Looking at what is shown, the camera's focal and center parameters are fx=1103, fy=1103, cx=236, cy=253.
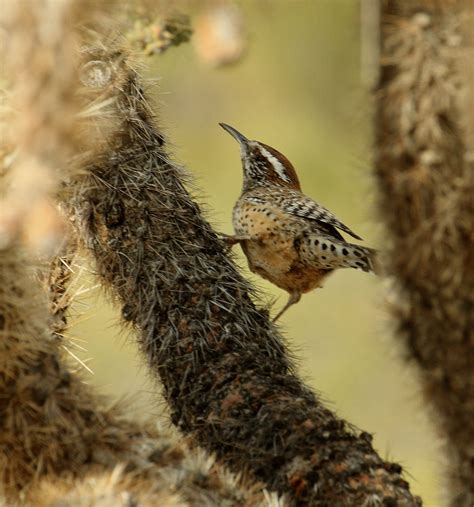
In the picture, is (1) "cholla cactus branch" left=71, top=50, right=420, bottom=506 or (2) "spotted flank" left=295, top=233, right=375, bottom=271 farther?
(2) "spotted flank" left=295, top=233, right=375, bottom=271

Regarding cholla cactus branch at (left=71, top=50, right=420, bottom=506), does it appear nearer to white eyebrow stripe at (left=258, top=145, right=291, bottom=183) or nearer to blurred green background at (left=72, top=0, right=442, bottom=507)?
white eyebrow stripe at (left=258, top=145, right=291, bottom=183)

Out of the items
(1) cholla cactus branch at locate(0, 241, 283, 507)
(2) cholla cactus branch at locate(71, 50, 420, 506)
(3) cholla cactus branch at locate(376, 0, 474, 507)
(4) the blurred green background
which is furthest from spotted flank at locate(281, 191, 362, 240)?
(4) the blurred green background

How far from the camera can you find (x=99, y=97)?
7.44 ft

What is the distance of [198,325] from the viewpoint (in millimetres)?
2852

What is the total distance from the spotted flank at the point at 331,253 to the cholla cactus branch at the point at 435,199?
125 cm

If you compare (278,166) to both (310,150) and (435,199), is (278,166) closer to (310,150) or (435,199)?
(435,199)

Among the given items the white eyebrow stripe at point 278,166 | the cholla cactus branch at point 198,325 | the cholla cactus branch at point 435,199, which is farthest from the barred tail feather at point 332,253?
the cholla cactus branch at point 435,199

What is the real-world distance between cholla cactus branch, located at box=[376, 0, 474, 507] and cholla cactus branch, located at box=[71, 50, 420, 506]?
2.24m

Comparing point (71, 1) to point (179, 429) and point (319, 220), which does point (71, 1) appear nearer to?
point (179, 429)

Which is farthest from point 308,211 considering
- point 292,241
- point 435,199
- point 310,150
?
point 310,150

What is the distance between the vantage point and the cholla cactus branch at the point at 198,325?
8.65 ft

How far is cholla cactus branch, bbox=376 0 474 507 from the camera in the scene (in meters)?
5.01

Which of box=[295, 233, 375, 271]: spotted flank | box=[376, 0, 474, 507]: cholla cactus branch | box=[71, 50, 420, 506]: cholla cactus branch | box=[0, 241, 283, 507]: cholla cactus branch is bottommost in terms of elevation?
box=[0, 241, 283, 507]: cholla cactus branch

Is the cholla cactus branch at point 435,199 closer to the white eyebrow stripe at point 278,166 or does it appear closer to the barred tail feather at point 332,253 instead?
the white eyebrow stripe at point 278,166
